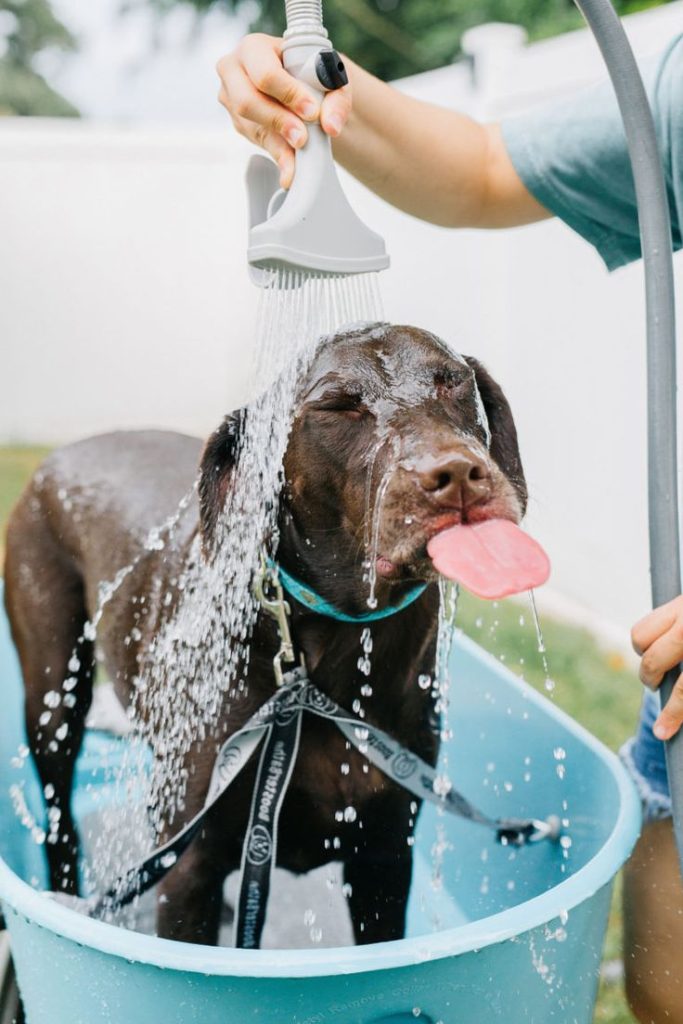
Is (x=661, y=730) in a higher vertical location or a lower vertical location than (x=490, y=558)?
lower

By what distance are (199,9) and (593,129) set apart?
13781mm

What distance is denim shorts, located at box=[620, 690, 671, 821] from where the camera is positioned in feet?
6.92

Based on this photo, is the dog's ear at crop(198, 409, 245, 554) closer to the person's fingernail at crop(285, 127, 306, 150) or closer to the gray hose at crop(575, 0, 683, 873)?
the person's fingernail at crop(285, 127, 306, 150)

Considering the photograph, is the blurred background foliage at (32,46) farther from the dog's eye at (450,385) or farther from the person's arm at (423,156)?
the dog's eye at (450,385)

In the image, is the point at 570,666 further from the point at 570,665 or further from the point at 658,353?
the point at 658,353

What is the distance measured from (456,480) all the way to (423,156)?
1043mm

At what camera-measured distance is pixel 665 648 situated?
1.52 m

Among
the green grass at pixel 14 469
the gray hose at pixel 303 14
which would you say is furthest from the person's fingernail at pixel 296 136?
the green grass at pixel 14 469

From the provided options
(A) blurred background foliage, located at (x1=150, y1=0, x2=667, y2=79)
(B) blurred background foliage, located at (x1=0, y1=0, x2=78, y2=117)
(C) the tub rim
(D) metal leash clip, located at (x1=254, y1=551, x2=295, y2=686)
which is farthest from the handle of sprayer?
(B) blurred background foliage, located at (x1=0, y1=0, x2=78, y2=117)

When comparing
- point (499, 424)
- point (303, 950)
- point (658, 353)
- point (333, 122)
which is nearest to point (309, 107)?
point (333, 122)

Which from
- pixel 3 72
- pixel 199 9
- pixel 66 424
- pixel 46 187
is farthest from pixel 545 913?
pixel 3 72

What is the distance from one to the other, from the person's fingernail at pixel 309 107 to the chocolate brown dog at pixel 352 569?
0.43 m

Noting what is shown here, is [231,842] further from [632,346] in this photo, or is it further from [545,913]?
[632,346]

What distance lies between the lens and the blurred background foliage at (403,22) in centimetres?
1162
